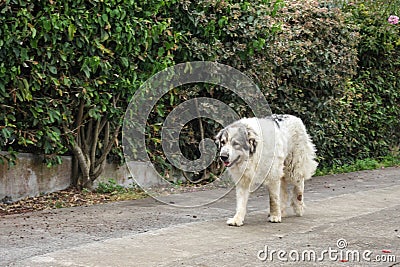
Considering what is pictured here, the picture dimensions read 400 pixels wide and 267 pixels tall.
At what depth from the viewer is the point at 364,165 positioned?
1295cm

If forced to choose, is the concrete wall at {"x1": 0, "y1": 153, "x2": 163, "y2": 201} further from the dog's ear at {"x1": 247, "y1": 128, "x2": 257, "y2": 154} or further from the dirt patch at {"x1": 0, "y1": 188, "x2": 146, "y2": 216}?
the dog's ear at {"x1": 247, "y1": 128, "x2": 257, "y2": 154}

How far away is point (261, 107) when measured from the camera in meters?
9.46

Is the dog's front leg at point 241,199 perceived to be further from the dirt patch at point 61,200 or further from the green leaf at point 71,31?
the green leaf at point 71,31

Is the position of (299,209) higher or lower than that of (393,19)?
lower

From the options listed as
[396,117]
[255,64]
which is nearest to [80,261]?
[255,64]

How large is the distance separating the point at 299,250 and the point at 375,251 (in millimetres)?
721

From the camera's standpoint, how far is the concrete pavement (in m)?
5.28

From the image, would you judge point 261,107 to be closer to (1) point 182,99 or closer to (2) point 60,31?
(1) point 182,99

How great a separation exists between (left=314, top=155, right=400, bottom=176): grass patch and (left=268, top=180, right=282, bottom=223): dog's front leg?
4.83 m

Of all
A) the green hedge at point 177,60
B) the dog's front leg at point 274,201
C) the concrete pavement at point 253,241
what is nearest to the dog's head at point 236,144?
the dog's front leg at point 274,201

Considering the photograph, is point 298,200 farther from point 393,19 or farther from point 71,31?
point 393,19

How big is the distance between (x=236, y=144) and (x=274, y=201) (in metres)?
0.88

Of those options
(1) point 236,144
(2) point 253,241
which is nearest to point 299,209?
(1) point 236,144

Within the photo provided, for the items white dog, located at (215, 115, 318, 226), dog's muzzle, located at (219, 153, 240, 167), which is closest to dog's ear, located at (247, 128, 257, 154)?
white dog, located at (215, 115, 318, 226)
